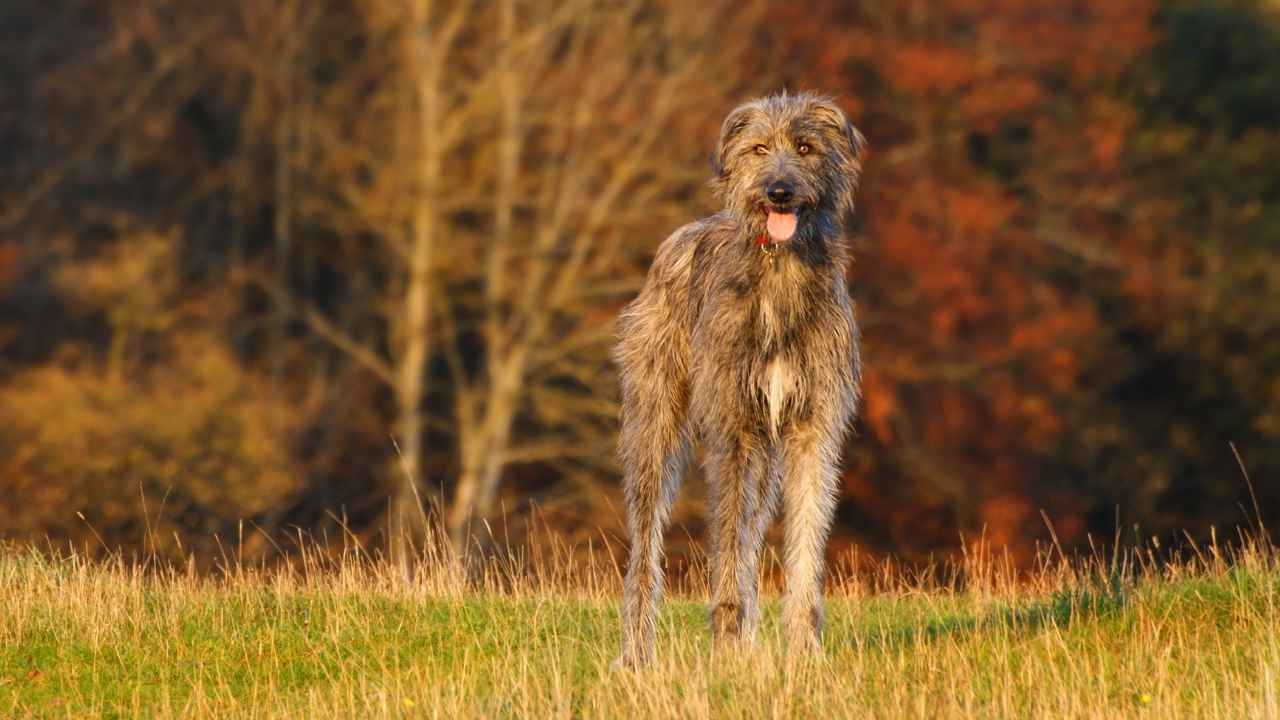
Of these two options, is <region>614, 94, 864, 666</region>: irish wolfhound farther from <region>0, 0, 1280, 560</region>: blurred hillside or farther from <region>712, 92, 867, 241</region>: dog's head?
<region>0, 0, 1280, 560</region>: blurred hillside

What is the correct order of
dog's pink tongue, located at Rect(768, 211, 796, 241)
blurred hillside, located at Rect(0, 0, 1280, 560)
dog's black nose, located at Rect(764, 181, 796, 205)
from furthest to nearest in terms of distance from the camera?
1. blurred hillside, located at Rect(0, 0, 1280, 560)
2. dog's pink tongue, located at Rect(768, 211, 796, 241)
3. dog's black nose, located at Rect(764, 181, 796, 205)

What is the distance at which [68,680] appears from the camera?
8.62m

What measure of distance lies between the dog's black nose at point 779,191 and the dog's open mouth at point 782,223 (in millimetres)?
99

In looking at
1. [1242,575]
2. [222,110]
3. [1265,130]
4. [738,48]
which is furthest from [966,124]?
[1242,575]

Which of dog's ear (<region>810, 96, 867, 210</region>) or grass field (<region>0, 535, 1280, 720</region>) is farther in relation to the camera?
dog's ear (<region>810, 96, 867, 210</region>)

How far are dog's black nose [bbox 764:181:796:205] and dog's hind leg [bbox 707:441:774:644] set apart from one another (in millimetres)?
1170

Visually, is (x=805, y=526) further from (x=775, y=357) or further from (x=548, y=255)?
(x=548, y=255)

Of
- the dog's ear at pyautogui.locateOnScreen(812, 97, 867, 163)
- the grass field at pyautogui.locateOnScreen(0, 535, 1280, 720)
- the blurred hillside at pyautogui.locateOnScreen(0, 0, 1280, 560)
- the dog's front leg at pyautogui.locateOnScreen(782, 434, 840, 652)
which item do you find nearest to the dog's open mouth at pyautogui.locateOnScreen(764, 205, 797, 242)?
the dog's ear at pyautogui.locateOnScreen(812, 97, 867, 163)

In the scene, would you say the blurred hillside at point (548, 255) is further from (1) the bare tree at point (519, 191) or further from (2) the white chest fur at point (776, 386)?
(2) the white chest fur at point (776, 386)

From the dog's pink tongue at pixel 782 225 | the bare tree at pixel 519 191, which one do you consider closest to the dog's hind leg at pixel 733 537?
the dog's pink tongue at pixel 782 225

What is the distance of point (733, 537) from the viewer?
839 cm

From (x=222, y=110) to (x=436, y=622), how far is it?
18691 millimetres

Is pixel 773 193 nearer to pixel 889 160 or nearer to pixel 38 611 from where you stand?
pixel 38 611

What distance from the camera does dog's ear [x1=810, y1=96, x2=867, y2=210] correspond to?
27.7ft
